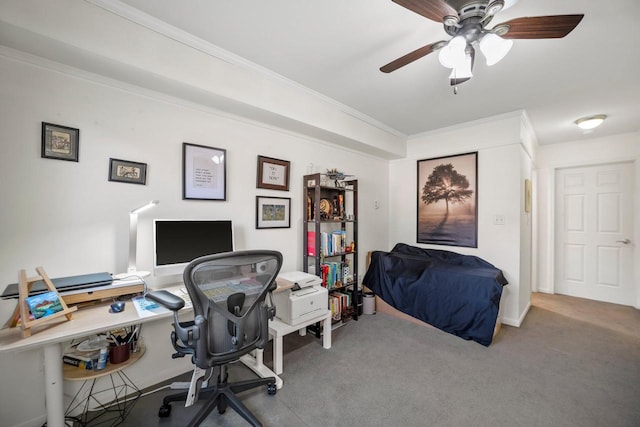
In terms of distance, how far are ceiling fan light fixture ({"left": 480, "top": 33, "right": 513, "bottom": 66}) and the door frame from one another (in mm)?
3980

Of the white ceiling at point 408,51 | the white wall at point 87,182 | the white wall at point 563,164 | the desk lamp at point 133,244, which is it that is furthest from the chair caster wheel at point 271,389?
the white wall at point 563,164

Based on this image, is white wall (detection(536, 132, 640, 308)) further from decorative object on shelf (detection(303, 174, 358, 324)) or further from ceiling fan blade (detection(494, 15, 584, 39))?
ceiling fan blade (detection(494, 15, 584, 39))

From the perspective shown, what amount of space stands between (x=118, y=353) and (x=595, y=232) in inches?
234

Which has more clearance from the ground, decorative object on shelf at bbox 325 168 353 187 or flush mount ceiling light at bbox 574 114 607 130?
flush mount ceiling light at bbox 574 114 607 130

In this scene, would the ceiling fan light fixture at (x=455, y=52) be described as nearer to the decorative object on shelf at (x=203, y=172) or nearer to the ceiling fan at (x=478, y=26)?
the ceiling fan at (x=478, y=26)

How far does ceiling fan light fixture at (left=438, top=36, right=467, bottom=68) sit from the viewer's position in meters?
1.40

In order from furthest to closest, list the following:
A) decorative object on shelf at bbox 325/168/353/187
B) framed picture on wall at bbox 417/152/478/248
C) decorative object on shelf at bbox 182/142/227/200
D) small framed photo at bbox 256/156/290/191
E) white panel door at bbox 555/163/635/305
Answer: white panel door at bbox 555/163/635/305, framed picture on wall at bbox 417/152/478/248, decorative object on shelf at bbox 325/168/353/187, small framed photo at bbox 256/156/290/191, decorative object on shelf at bbox 182/142/227/200

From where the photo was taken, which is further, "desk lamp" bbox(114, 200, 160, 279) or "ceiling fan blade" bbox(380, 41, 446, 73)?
"desk lamp" bbox(114, 200, 160, 279)

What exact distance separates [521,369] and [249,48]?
3407mm

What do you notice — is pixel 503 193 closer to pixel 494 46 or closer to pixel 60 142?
pixel 494 46

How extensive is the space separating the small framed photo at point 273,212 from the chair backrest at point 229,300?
1.05m

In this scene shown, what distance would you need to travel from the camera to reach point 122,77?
175cm

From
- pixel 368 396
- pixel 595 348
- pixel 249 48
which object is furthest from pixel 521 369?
pixel 249 48

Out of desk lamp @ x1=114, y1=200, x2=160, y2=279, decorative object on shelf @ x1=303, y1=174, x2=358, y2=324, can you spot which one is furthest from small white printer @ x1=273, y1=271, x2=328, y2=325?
desk lamp @ x1=114, y1=200, x2=160, y2=279
